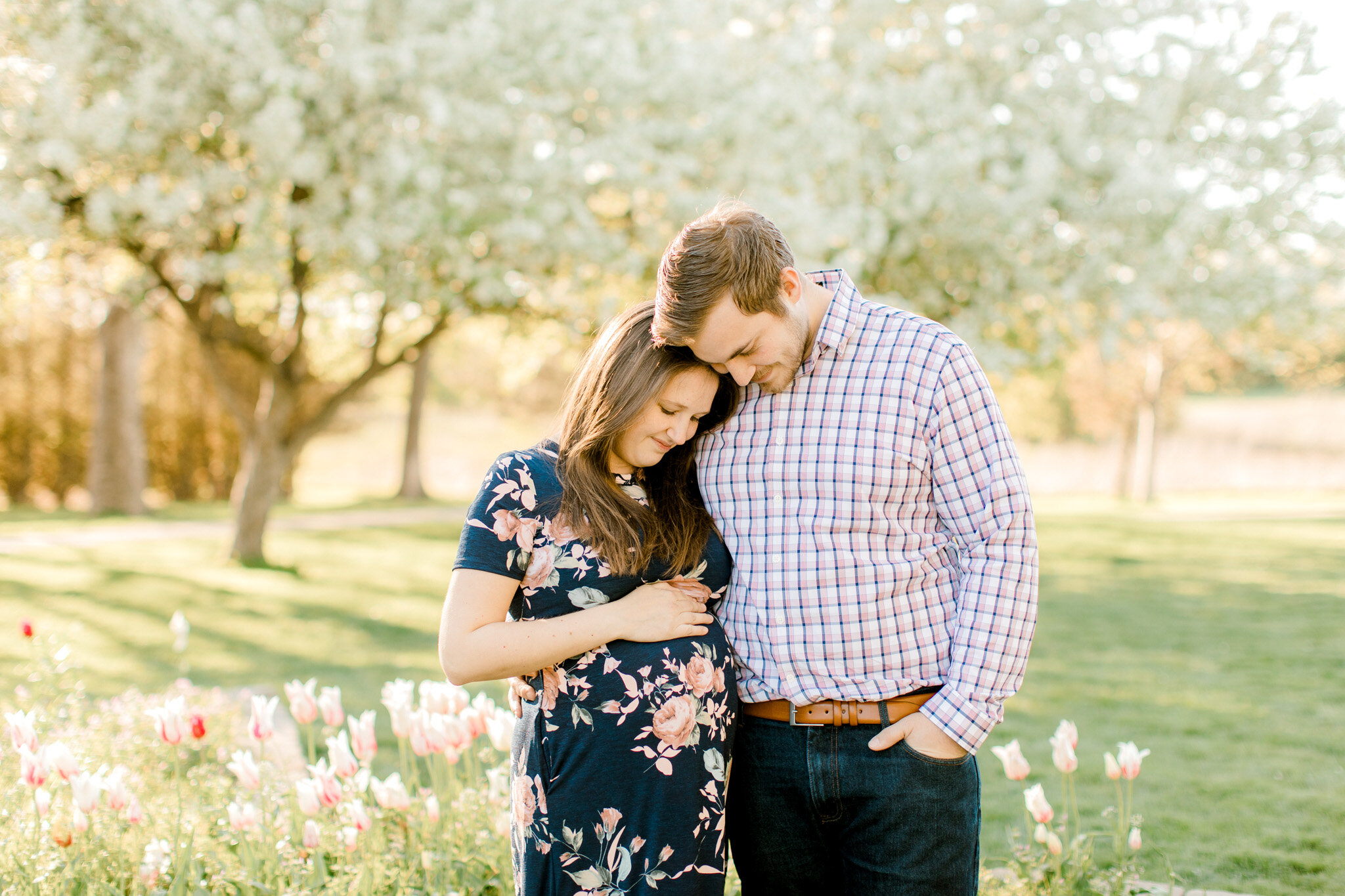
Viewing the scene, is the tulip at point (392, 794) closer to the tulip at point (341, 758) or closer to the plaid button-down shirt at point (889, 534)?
the tulip at point (341, 758)

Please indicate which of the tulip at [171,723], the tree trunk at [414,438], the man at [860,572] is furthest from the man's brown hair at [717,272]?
the tree trunk at [414,438]

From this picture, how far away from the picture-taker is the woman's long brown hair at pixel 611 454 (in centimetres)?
214

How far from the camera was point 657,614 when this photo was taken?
2.12 meters

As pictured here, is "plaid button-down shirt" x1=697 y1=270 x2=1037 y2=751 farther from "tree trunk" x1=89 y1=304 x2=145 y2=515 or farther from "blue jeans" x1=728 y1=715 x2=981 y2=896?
"tree trunk" x1=89 y1=304 x2=145 y2=515

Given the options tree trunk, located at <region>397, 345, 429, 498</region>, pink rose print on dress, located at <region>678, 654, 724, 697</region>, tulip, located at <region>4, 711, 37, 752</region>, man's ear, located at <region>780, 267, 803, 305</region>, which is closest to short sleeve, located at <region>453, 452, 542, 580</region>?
pink rose print on dress, located at <region>678, 654, 724, 697</region>

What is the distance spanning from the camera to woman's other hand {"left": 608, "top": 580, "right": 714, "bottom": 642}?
2104 mm

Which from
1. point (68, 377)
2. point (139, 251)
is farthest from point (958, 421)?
point (68, 377)

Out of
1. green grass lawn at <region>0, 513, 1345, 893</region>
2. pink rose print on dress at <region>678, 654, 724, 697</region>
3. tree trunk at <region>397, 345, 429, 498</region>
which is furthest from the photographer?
tree trunk at <region>397, 345, 429, 498</region>

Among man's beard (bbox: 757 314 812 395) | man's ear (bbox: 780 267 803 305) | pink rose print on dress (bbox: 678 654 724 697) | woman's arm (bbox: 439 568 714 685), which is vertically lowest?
pink rose print on dress (bbox: 678 654 724 697)

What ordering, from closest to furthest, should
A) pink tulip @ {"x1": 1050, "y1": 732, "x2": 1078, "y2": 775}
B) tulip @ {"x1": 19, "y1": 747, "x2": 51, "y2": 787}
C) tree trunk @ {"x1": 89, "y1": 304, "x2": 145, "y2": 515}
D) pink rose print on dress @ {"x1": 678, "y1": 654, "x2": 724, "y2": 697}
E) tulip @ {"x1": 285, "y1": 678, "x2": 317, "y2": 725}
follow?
1. pink rose print on dress @ {"x1": 678, "y1": 654, "x2": 724, "y2": 697}
2. tulip @ {"x1": 19, "y1": 747, "x2": 51, "y2": 787}
3. pink tulip @ {"x1": 1050, "y1": 732, "x2": 1078, "y2": 775}
4. tulip @ {"x1": 285, "y1": 678, "x2": 317, "y2": 725}
5. tree trunk @ {"x1": 89, "y1": 304, "x2": 145, "y2": 515}

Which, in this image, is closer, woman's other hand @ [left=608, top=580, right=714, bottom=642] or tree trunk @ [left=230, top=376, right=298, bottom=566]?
woman's other hand @ [left=608, top=580, right=714, bottom=642]

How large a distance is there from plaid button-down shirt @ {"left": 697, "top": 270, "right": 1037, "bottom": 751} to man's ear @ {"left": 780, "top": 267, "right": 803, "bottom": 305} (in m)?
0.09

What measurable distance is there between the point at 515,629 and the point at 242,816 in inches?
46.5

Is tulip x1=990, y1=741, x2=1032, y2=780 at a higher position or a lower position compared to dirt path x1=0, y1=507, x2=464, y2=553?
higher
